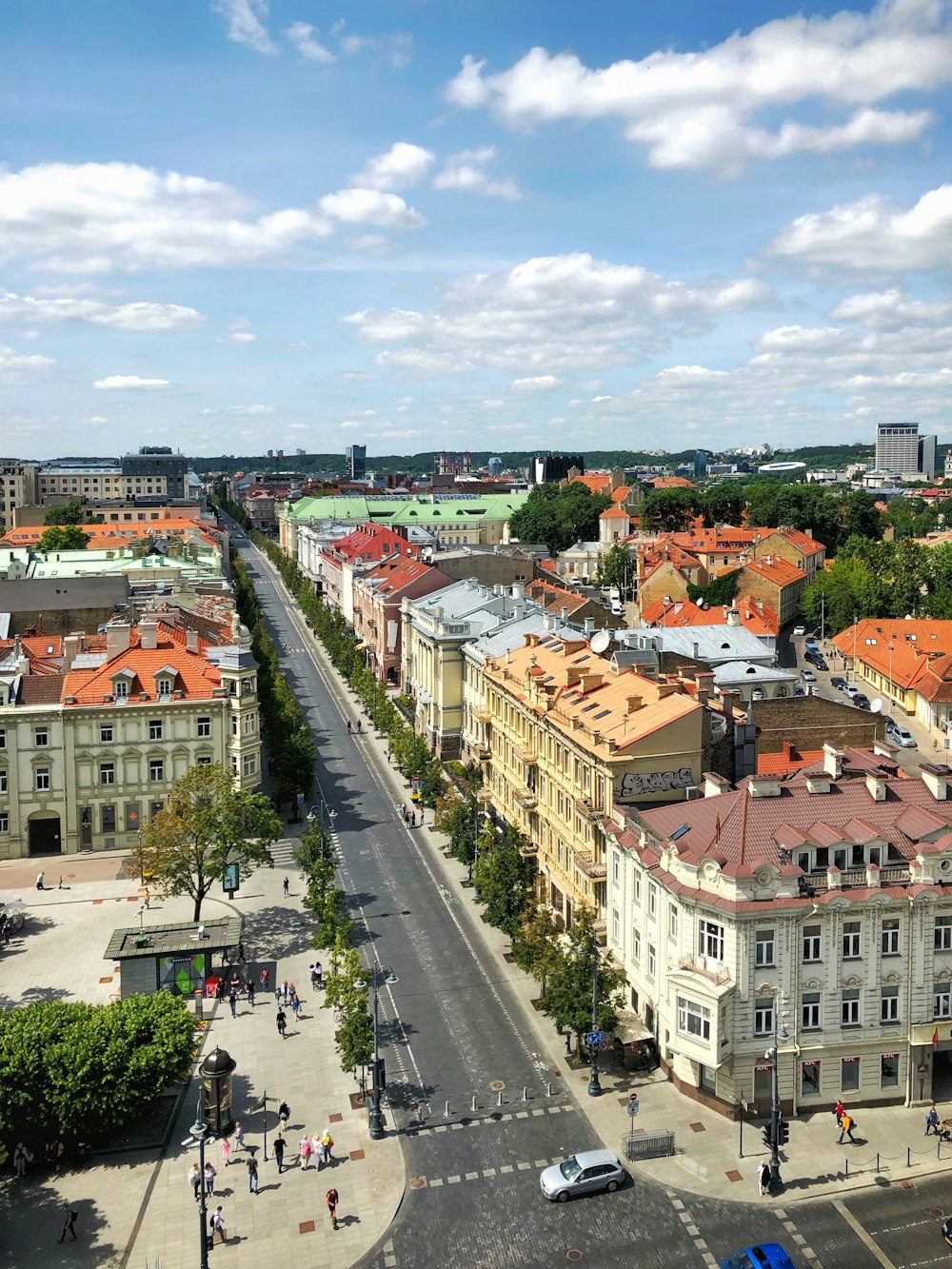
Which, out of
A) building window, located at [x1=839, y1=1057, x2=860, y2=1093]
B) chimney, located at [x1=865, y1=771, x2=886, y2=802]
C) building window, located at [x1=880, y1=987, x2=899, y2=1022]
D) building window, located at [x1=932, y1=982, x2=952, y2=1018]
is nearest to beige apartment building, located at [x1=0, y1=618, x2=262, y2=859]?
chimney, located at [x1=865, y1=771, x2=886, y2=802]

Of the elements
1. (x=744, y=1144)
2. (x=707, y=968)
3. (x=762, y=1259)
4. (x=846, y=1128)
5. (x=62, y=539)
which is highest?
(x=62, y=539)

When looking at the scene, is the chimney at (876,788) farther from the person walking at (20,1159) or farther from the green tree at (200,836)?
the person walking at (20,1159)

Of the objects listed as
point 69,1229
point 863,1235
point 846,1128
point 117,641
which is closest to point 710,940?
point 846,1128

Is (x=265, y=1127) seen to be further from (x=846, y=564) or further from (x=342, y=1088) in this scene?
(x=846, y=564)

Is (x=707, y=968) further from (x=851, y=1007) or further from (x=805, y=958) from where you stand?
(x=851, y=1007)

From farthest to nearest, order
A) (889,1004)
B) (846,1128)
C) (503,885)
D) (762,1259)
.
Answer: (503,885), (889,1004), (846,1128), (762,1259)

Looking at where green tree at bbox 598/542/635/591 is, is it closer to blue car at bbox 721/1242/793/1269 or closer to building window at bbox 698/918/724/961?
building window at bbox 698/918/724/961

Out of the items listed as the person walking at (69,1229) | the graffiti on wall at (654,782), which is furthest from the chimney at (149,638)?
the person walking at (69,1229)
